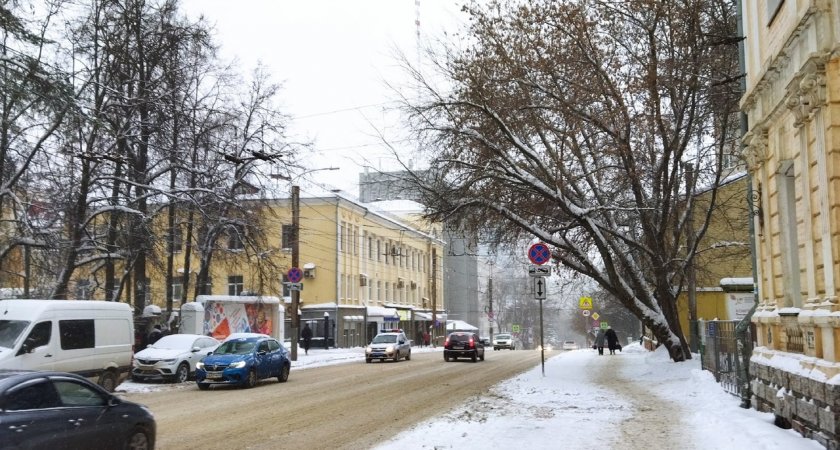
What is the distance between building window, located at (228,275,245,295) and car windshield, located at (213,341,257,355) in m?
33.4

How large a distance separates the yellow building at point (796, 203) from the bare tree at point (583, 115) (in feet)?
23.7

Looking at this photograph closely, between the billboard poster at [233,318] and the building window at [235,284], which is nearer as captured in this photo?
the billboard poster at [233,318]

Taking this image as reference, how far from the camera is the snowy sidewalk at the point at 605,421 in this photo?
32.4 ft

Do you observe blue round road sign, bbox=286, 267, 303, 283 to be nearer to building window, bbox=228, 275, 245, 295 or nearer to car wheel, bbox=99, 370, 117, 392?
car wheel, bbox=99, 370, 117, 392

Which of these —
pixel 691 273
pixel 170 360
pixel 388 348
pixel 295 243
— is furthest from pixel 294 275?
pixel 691 273

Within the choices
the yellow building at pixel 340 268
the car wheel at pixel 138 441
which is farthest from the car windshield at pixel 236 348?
the yellow building at pixel 340 268

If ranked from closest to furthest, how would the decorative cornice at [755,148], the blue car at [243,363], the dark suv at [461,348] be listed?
the decorative cornice at [755,148]
the blue car at [243,363]
the dark suv at [461,348]

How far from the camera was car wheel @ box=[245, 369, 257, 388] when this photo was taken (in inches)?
798

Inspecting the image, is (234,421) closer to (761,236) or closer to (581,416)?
(581,416)

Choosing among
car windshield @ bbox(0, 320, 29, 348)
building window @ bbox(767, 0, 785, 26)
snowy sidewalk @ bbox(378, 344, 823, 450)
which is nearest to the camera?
snowy sidewalk @ bbox(378, 344, 823, 450)

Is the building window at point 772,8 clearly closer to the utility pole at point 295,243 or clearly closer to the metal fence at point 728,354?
the metal fence at point 728,354

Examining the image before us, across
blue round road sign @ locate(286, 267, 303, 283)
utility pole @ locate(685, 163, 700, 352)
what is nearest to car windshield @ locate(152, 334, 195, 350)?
blue round road sign @ locate(286, 267, 303, 283)

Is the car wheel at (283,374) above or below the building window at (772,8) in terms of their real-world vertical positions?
below

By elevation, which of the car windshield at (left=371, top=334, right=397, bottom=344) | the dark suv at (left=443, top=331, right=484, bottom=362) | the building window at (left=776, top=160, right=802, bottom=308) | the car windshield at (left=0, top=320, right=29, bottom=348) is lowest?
the dark suv at (left=443, top=331, right=484, bottom=362)
